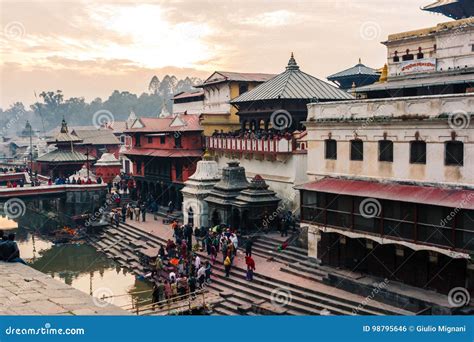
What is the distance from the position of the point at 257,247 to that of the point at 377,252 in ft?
26.4

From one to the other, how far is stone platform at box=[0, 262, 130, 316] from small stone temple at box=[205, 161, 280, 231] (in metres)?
18.5

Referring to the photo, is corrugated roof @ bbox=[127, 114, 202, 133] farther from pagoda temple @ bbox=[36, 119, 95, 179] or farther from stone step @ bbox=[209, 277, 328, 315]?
stone step @ bbox=[209, 277, 328, 315]

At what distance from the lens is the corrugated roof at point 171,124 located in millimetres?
45594

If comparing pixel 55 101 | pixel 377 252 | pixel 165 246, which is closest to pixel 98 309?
pixel 377 252

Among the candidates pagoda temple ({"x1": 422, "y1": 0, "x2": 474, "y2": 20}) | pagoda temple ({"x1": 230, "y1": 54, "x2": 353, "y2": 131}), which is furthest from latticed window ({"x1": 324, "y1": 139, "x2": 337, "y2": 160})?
pagoda temple ({"x1": 422, "y1": 0, "x2": 474, "y2": 20})

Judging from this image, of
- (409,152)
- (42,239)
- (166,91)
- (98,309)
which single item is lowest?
(42,239)

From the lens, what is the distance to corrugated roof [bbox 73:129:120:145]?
78000 mm

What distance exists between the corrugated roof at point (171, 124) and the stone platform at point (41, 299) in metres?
31.0

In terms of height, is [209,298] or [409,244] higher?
[409,244]

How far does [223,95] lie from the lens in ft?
161

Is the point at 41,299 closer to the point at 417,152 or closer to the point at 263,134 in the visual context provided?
the point at 417,152

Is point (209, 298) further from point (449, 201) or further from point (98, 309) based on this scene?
point (98, 309)

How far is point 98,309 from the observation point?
37.2ft

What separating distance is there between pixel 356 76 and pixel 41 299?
4654cm
